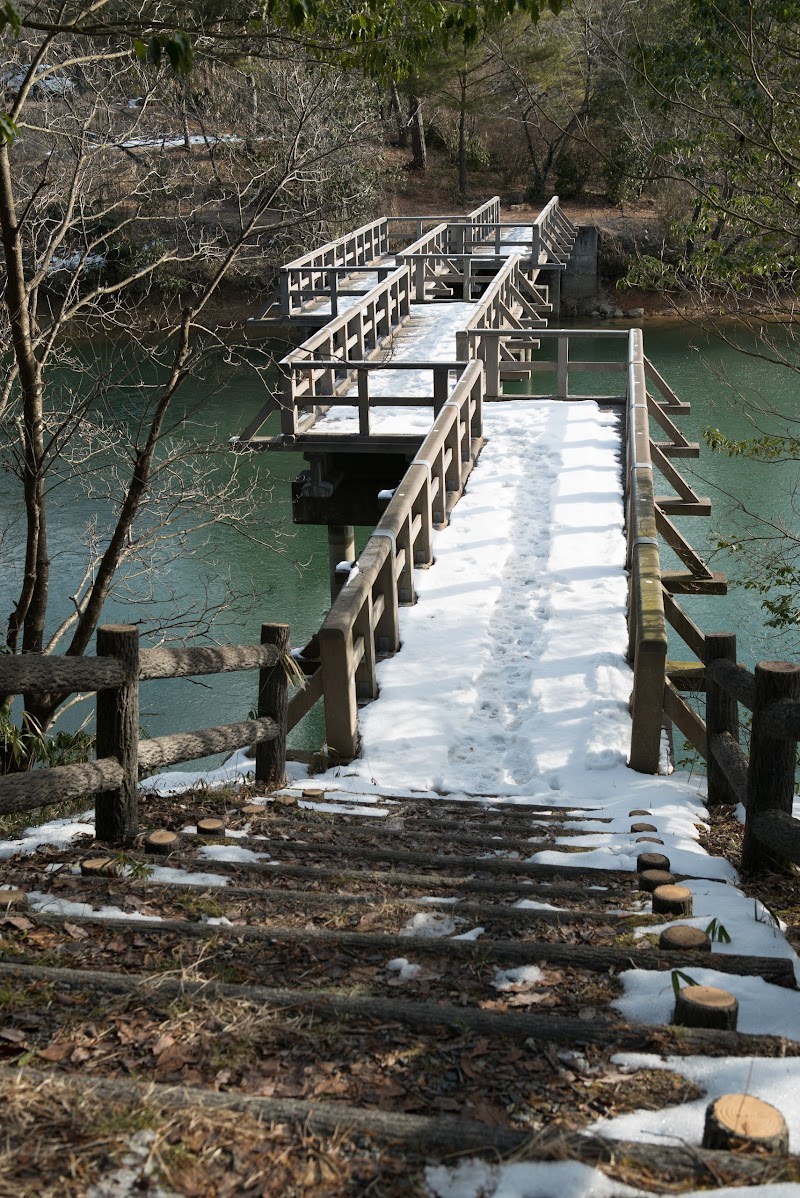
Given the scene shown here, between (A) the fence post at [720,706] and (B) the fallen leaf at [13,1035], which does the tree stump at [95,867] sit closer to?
(B) the fallen leaf at [13,1035]

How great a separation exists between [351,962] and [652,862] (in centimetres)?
135

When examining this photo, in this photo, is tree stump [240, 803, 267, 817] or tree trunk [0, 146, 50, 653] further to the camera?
tree trunk [0, 146, 50, 653]

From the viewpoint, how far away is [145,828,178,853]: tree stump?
4.02 m

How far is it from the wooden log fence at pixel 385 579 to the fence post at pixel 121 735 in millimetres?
2095

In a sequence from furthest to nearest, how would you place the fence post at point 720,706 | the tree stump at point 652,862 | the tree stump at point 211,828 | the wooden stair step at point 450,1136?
the fence post at point 720,706 → the tree stump at point 211,828 → the tree stump at point 652,862 → the wooden stair step at point 450,1136

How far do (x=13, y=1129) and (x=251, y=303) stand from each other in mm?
35819

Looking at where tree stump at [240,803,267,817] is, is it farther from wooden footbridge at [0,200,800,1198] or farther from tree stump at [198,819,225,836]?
tree stump at [198,819,225,836]

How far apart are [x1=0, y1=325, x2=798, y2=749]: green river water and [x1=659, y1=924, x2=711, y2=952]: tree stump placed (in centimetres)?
778

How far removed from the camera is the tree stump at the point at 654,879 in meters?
3.71

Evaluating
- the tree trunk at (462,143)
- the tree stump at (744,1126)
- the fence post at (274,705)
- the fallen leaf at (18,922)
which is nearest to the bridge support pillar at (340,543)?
the fence post at (274,705)

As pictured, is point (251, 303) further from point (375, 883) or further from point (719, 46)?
point (375, 883)

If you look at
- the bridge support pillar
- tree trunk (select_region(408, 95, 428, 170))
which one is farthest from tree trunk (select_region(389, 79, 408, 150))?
the bridge support pillar

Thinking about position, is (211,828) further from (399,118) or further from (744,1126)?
(399,118)

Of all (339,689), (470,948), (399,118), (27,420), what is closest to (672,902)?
(470,948)
